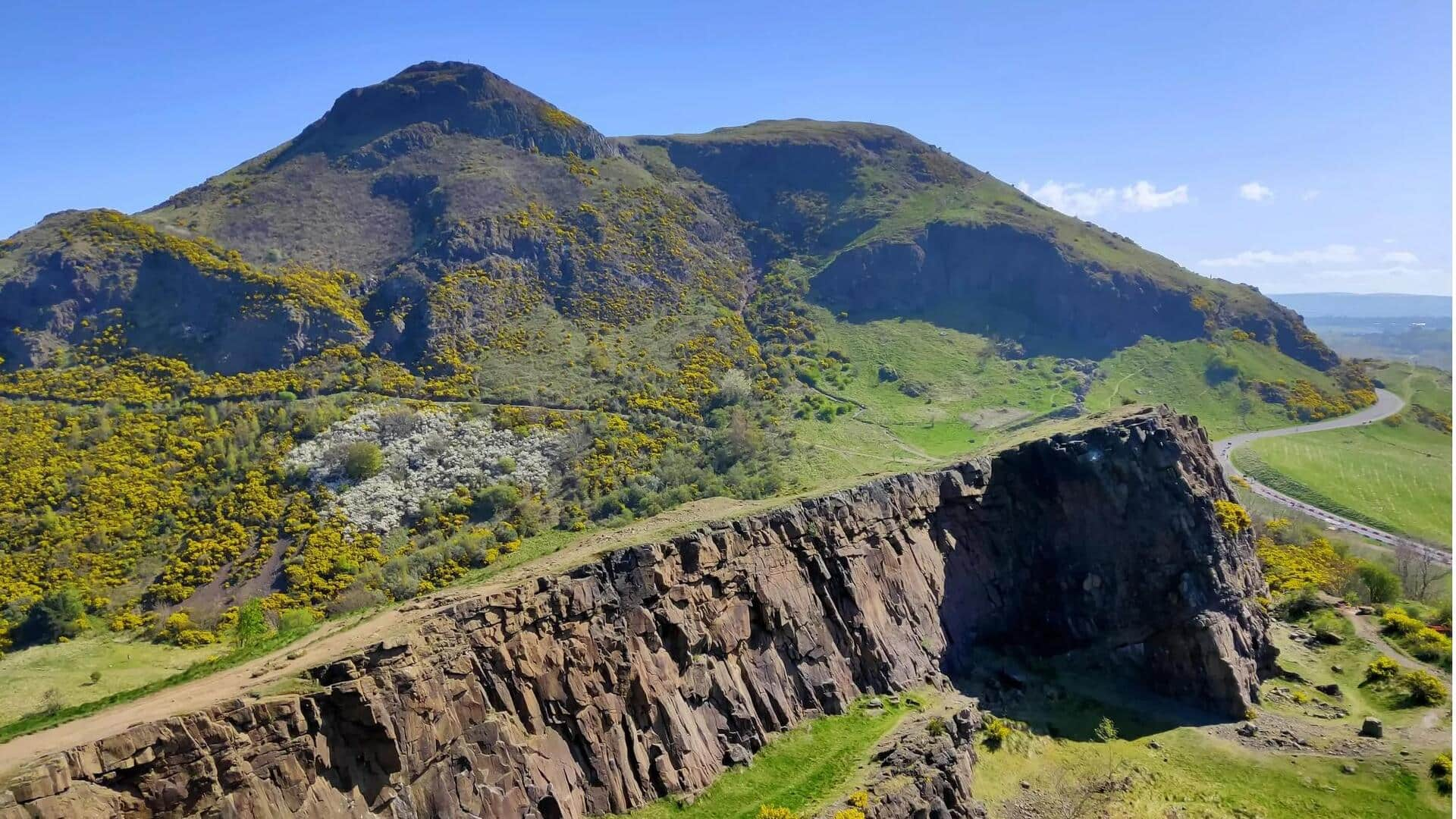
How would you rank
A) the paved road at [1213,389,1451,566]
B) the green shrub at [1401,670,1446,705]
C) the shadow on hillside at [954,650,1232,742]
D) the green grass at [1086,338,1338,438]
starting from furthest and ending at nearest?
the green grass at [1086,338,1338,438] → the paved road at [1213,389,1451,566] → the green shrub at [1401,670,1446,705] → the shadow on hillside at [954,650,1232,742]

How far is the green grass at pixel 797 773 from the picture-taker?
3300cm

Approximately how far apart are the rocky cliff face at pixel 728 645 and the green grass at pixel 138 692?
6.02 m

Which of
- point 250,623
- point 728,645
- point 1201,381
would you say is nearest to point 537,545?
point 250,623

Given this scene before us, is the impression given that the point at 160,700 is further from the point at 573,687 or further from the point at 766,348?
the point at 766,348

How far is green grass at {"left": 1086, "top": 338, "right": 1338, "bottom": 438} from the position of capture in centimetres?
11569

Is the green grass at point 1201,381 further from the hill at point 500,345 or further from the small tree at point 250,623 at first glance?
the small tree at point 250,623

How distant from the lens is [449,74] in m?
150

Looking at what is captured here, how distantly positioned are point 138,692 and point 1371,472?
12108 centimetres

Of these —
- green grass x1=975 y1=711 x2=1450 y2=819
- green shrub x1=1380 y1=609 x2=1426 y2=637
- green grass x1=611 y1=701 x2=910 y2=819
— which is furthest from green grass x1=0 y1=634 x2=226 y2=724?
green shrub x1=1380 y1=609 x2=1426 y2=637

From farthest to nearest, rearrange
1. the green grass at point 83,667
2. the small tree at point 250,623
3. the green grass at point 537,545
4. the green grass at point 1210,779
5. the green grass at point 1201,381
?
the green grass at point 1201,381, the green grass at point 537,545, the small tree at point 250,623, the green grass at point 83,667, the green grass at point 1210,779

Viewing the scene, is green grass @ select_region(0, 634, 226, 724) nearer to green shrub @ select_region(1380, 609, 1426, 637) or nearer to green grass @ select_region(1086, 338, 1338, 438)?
green shrub @ select_region(1380, 609, 1426, 637)

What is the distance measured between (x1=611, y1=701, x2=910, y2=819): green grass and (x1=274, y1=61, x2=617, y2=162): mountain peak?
406ft

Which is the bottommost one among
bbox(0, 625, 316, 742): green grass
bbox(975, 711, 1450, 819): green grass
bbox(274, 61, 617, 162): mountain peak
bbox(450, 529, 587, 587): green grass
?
bbox(975, 711, 1450, 819): green grass

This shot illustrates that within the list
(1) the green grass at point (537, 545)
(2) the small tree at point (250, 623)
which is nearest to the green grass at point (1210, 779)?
(1) the green grass at point (537, 545)
